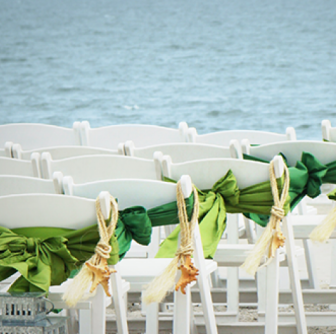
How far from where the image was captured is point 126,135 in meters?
4.32

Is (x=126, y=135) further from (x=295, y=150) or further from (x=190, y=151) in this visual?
(x=295, y=150)

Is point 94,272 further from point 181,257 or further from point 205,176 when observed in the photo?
point 205,176

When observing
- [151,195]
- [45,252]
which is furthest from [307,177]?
[45,252]

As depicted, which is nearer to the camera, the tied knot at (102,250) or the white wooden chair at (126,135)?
the tied knot at (102,250)

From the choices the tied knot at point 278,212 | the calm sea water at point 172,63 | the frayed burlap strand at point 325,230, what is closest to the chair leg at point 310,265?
the frayed burlap strand at point 325,230

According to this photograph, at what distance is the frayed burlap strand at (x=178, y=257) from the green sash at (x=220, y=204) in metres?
0.23

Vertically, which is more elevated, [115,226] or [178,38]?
[178,38]

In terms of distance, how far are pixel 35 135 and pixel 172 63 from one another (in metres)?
25.5

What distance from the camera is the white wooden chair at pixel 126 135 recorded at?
167 inches

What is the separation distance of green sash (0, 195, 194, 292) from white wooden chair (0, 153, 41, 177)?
94 cm

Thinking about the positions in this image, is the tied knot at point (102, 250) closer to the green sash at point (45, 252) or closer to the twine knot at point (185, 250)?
the green sash at point (45, 252)

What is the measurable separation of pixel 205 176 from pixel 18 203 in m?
0.77

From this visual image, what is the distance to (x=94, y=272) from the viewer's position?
2131 mm

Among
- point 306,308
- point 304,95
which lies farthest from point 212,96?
point 306,308
